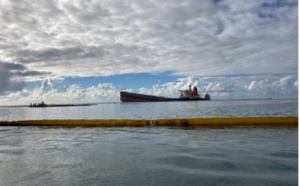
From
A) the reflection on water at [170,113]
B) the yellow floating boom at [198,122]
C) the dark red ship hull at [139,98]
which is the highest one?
the dark red ship hull at [139,98]

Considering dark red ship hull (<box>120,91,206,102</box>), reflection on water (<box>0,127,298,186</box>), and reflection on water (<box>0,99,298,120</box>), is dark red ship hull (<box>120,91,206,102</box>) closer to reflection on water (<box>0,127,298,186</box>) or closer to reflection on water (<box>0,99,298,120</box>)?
reflection on water (<box>0,99,298,120</box>)

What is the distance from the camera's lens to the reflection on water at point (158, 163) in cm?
635

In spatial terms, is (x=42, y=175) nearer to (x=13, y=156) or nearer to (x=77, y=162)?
(x=77, y=162)

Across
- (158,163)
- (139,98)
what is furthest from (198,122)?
(139,98)

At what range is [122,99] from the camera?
15700 cm

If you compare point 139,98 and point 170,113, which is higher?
point 139,98

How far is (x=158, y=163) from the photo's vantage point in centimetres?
808

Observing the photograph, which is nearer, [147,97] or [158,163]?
[158,163]

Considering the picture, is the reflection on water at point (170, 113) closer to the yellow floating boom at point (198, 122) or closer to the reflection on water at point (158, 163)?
the yellow floating boom at point (198, 122)

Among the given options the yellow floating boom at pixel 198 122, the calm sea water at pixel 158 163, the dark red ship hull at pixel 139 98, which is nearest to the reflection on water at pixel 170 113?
the yellow floating boom at pixel 198 122

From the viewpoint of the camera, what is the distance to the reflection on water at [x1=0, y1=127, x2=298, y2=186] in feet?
20.8

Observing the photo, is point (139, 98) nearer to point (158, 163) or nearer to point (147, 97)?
point (147, 97)

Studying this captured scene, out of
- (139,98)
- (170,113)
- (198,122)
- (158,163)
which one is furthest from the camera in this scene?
(139,98)

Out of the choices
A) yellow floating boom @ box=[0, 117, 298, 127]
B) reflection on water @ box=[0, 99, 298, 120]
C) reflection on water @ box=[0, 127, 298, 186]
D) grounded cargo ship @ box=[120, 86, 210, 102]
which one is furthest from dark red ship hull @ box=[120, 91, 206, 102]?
reflection on water @ box=[0, 127, 298, 186]
